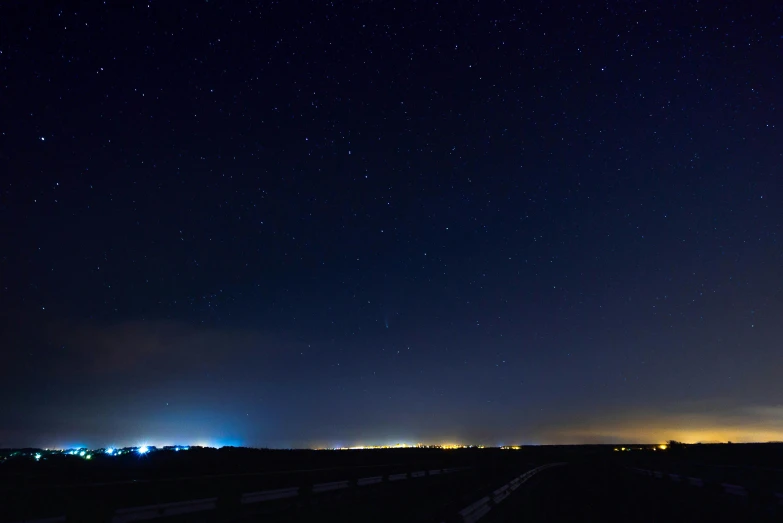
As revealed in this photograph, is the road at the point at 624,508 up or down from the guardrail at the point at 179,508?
down

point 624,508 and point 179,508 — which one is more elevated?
point 179,508

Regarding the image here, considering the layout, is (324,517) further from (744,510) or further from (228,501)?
(744,510)

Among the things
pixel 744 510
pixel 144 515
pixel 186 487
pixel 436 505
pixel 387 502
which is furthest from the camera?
pixel 186 487

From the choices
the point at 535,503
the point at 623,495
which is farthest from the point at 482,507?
the point at 623,495

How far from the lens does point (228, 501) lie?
67.8ft

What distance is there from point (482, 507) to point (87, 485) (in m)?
18.8

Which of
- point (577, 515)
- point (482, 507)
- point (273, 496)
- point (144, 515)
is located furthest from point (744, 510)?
point (144, 515)

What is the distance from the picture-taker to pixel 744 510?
19.2 m

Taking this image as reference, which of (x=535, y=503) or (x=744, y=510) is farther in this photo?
(x=535, y=503)

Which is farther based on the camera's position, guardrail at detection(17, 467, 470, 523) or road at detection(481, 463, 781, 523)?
road at detection(481, 463, 781, 523)

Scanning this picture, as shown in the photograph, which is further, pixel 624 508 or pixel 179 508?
pixel 624 508

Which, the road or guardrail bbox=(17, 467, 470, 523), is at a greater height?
guardrail bbox=(17, 467, 470, 523)

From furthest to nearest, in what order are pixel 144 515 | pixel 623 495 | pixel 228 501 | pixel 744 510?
pixel 623 495, pixel 228 501, pixel 744 510, pixel 144 515

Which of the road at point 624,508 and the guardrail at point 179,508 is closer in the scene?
the guardrail at point 179,508
